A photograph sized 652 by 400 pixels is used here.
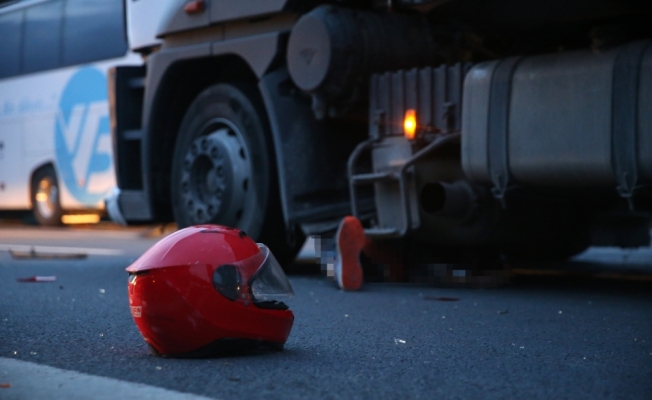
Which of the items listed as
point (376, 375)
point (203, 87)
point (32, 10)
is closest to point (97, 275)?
point (203, 87)

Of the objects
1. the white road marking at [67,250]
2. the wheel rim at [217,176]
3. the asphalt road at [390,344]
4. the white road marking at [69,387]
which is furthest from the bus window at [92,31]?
the white road marking at [69,387]

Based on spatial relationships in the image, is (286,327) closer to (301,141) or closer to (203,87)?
(301,141)

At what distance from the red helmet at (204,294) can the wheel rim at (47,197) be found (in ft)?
53.9

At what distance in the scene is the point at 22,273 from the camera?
8430 millimetres

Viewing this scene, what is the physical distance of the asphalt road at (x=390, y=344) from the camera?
3480 mm

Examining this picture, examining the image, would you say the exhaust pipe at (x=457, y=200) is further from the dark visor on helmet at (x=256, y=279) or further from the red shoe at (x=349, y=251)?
the dark visor on helmet at (x=256, y=279)

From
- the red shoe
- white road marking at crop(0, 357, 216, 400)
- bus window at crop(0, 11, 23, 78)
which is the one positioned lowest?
the red shoe

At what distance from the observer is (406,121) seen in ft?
23.3

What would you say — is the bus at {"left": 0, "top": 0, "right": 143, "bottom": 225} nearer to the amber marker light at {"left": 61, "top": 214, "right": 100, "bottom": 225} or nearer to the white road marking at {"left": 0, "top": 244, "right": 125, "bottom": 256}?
the amber marker light at {"left": 61, "top": 214, "right": 100, "bottom": 225}

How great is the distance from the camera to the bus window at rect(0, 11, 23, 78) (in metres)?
19.6

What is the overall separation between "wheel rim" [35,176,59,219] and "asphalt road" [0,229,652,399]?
12.8 m

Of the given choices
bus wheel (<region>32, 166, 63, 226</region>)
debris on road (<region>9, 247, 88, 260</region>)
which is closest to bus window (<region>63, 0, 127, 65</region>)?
bus wheel (<region>32, 166, 63, 226</region>)

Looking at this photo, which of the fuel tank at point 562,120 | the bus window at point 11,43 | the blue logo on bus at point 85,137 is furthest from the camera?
the bus window at point 11,43

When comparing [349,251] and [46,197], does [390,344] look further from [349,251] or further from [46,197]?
[46,197]
